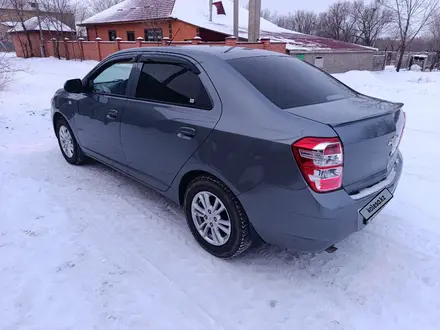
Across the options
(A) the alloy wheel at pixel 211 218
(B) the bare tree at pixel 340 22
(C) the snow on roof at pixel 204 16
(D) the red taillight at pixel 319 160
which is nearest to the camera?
(D) the red taillight at pixel 319 160

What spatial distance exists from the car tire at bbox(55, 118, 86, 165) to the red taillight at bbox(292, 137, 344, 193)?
11.3 ft

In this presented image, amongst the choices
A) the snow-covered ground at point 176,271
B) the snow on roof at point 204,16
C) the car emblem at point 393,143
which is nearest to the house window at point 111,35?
the snow on roof at point 204,16

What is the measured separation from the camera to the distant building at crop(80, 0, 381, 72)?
22391 mm

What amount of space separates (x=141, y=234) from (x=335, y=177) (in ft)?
6.07

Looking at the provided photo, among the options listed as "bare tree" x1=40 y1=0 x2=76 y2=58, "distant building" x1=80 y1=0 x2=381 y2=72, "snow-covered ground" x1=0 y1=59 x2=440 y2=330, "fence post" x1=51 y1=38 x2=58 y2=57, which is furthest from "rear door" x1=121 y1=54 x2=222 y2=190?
"bare tree" x1=40 y1=0 x2=76 y2=58

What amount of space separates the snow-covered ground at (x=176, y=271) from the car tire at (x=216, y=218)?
0.15 metres

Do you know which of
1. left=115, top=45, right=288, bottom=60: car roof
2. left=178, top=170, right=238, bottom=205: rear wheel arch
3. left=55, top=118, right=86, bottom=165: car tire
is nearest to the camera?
left=178, top=170, right=238, bottom=205: rear wheel arch

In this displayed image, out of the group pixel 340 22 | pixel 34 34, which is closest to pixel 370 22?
pixel 340 22

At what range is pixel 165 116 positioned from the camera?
290 centimetres

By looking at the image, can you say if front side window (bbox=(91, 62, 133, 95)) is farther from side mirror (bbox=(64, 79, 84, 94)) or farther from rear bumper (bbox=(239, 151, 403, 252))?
rear bumper (bbox=(239, 151, 403, 252))

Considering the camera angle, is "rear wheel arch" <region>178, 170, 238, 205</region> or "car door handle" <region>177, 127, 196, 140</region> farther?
"car door handle" <region>177, 127, 196, 140</region>

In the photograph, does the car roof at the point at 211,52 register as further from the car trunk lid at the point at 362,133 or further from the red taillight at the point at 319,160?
the red taillight at the point at 319,160

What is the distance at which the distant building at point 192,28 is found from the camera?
22391 mm

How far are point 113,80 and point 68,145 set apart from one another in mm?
1503
